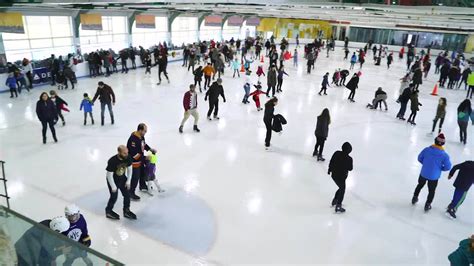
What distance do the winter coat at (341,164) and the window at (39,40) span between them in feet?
61.0

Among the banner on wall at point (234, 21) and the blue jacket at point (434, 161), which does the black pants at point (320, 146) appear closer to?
the blue jacket at point (434, 161)

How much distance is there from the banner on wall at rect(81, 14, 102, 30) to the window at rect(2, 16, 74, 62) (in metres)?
2.41

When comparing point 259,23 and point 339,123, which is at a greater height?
Result: point 259,23

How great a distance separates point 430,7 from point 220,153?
562 centimetres

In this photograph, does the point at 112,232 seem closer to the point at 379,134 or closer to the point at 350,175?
the point at 350,175

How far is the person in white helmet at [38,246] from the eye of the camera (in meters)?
2.81

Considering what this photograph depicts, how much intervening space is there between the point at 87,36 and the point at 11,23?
26.5ft

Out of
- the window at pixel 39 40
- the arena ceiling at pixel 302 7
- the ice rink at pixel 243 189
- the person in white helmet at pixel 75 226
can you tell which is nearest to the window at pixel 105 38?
the window at pixel 39 40

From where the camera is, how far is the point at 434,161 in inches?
227

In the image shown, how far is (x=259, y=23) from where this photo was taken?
110 feet

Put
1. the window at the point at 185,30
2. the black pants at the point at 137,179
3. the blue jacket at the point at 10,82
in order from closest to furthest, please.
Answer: the black pants at the point at 137,179 < the blue jacket at the point at 10,82 < the window at the point at 185,30

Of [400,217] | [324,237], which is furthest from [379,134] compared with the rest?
[324,237]

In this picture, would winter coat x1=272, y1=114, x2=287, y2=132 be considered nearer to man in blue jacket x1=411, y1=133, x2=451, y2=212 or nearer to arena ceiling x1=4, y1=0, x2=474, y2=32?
arena ceiling x1=4, y1=0, x2=474, y2=32

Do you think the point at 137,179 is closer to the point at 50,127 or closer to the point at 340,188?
the point at 340,188
